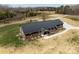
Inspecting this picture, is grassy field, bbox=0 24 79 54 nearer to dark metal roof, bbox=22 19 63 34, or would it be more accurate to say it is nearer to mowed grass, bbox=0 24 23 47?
mowed grass, bbox=0 24 23 47

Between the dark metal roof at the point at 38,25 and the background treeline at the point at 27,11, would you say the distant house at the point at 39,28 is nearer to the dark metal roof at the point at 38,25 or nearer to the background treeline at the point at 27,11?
the dark metal roof at the point at 38,25

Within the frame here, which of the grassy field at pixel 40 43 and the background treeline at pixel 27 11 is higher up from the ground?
the background treeline at pixel 27 11

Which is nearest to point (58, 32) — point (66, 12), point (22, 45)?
point (66, 12)

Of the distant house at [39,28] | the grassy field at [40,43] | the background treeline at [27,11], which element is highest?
the background treeline at [27,11]

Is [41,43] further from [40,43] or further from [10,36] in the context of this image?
[10,36]

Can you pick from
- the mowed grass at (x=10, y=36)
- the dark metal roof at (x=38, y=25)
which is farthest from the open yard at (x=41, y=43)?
the dark metal roof at (x=38, y=25)

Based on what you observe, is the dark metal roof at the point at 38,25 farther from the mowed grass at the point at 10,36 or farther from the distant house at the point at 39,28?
the mowed grass at the point at 10,36

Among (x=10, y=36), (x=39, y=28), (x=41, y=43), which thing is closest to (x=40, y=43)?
(x=41, y=43)
